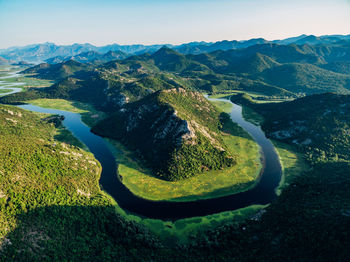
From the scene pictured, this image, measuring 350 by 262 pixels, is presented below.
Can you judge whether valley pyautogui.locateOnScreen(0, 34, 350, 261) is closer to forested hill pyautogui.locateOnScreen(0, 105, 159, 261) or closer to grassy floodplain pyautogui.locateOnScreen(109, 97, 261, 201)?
forested hill pyautogui.locateOnScreen(0, 105, 159, 261)

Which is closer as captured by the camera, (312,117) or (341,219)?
(341,219)

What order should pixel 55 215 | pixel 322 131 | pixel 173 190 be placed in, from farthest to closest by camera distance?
pixel 322 131
pixel 173 190
pixel 55 215

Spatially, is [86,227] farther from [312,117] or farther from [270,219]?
[312,117]

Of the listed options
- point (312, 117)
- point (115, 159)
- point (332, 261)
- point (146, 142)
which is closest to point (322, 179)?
point (332, 261)

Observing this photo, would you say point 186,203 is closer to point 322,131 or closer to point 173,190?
point 173,190

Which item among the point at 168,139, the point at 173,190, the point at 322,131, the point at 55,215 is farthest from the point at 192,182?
the point at 322,131

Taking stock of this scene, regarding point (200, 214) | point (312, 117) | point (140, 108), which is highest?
point (140, 108)

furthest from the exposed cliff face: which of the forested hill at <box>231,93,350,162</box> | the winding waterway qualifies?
the forested hill at <box>231,93,350,162</box>

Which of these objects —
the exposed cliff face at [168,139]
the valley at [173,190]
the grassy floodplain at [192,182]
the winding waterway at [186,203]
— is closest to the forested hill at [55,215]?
the valley at [173,190]
